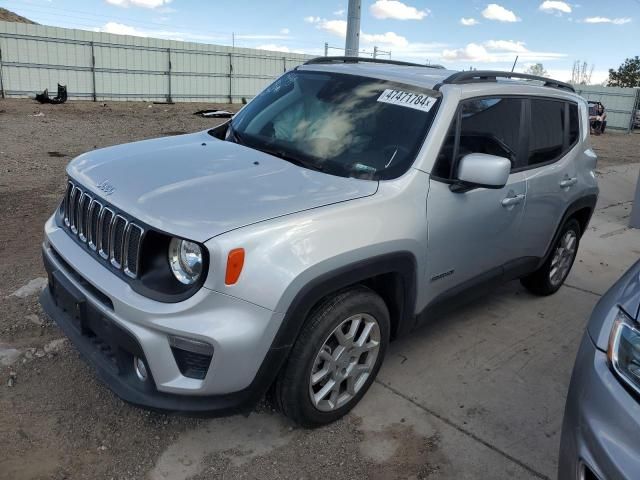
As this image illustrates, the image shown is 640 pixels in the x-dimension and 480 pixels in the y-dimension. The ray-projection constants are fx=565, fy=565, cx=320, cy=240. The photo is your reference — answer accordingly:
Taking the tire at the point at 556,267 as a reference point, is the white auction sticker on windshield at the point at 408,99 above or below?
above

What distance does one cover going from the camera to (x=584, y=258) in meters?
6.30

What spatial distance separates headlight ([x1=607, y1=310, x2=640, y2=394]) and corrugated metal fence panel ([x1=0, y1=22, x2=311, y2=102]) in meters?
23.1

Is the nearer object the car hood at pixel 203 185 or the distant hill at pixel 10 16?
the car hood at pixel 203 185

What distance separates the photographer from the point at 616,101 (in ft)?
98.7

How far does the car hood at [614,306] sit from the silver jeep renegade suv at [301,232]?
1.03m

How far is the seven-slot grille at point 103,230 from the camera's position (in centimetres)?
253

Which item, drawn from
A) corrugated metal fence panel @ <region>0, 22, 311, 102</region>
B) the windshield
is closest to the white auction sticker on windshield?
the windshield

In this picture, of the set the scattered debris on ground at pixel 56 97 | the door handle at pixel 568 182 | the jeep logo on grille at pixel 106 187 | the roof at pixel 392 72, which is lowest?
the scattered debris on ground at pixel 56 97

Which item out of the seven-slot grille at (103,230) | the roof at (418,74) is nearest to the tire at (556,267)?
the roof at (418,74)

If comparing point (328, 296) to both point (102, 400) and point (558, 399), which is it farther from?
point (558, 399)

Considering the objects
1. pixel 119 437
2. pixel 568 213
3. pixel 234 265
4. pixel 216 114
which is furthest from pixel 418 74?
pixel 216 114

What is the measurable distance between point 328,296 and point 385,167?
0.84 meters

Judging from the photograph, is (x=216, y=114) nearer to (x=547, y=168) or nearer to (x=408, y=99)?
(x=547, y=168)

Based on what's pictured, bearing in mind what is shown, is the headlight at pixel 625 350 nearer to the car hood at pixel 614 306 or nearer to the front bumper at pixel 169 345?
the car hood at pixel 614 306
